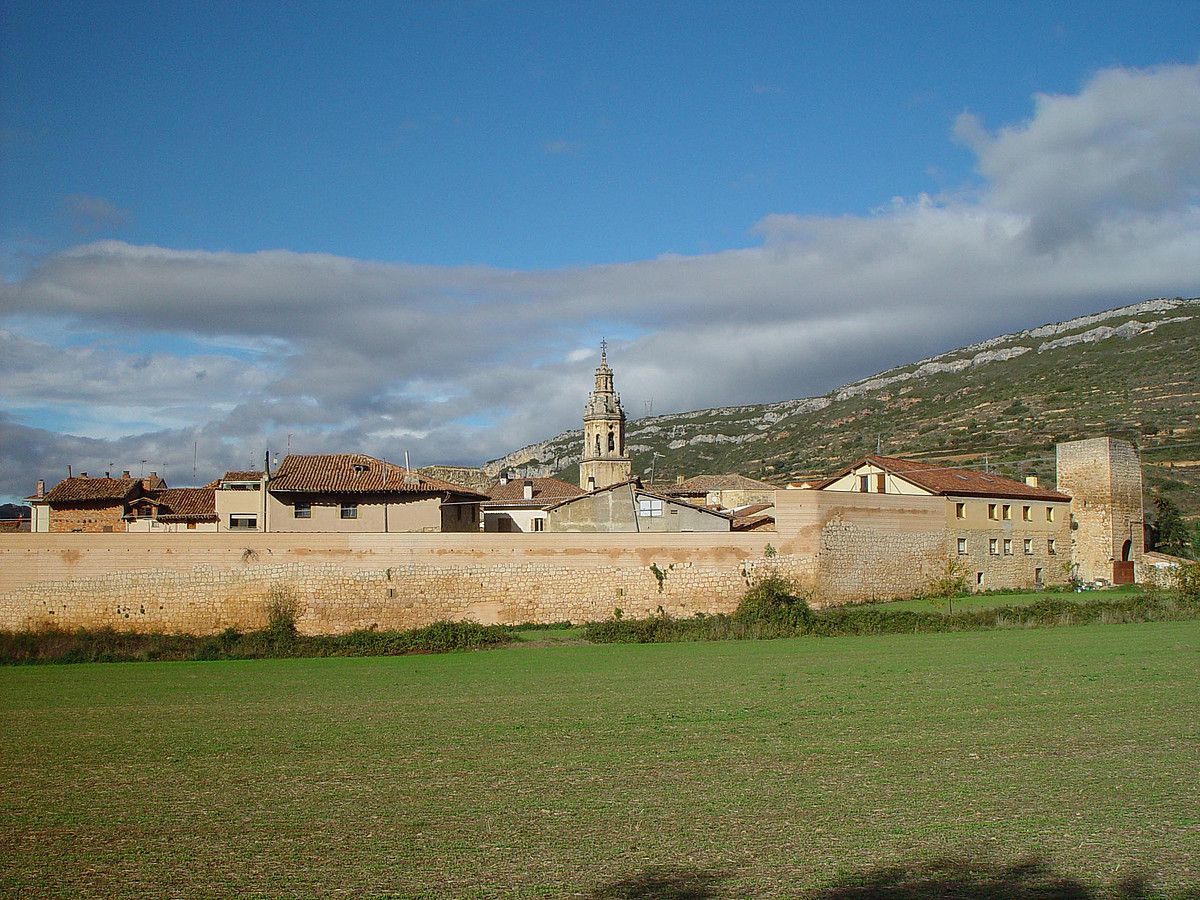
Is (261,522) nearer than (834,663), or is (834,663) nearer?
(834,663)

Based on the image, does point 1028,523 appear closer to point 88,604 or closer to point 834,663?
point 834,663

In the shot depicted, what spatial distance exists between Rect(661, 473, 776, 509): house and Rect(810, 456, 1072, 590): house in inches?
409

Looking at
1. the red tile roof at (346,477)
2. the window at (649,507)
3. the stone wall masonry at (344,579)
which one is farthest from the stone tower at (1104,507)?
the red tile roof at (346,477)

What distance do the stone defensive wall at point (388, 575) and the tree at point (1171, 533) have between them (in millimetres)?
25852

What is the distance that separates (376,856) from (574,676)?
1464cm

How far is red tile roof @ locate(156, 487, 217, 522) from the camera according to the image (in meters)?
49.7

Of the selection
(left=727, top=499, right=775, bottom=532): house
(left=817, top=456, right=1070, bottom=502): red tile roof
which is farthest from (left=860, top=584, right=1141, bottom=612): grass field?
(left=727, top=499, right=775, bottom=532): house

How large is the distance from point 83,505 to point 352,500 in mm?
19191

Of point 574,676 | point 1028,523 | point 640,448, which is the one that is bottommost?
point 574,676

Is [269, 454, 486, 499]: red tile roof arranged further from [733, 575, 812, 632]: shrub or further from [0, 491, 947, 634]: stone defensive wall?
[733, 575, 812, 632]: shrub

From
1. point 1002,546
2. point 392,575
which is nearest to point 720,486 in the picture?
point 1002,546

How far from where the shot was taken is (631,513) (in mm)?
47438

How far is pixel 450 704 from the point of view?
18906mm

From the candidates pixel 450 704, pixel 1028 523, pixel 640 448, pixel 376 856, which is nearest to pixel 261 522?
pixel 450 704
